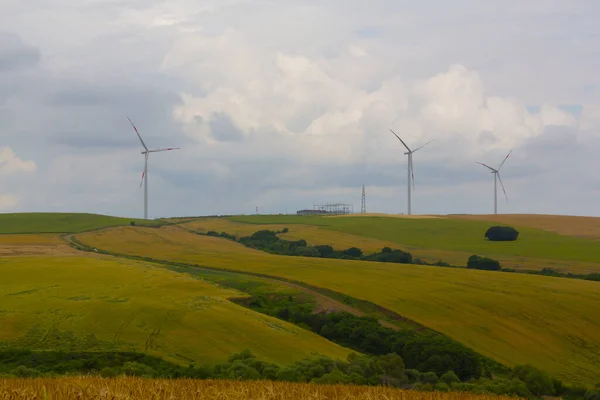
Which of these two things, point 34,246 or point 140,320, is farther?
point 34,246

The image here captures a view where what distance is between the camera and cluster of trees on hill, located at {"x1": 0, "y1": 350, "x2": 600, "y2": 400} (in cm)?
4528

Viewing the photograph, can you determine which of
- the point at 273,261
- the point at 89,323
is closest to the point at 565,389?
the point at 89,323

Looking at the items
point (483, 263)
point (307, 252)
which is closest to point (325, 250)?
point (307, 252)

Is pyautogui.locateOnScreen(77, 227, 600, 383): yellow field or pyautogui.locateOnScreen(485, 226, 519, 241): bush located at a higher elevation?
pyautogui.locateOnScreen(485, 226, 519, 241): bush

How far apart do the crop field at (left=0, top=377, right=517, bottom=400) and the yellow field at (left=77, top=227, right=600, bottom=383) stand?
149ft

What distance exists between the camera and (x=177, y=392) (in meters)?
21.1

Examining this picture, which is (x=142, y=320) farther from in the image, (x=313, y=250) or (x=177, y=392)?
(x=313, y=250)

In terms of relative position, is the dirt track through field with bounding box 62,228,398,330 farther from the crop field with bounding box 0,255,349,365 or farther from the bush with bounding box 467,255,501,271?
the bush with bounding box 467,255,501,271

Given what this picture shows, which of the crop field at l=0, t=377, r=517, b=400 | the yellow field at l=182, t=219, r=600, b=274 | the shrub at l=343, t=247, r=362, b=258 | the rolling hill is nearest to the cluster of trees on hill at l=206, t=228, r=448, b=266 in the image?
the shrub at l=343, t=247, r=362, b=258

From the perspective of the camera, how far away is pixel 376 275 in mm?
108562

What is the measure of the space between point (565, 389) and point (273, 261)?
2778 inches

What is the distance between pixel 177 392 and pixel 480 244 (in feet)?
495

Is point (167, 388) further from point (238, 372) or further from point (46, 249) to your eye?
point (46, 249)

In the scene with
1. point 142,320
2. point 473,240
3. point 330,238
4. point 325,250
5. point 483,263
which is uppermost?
point 330,238
